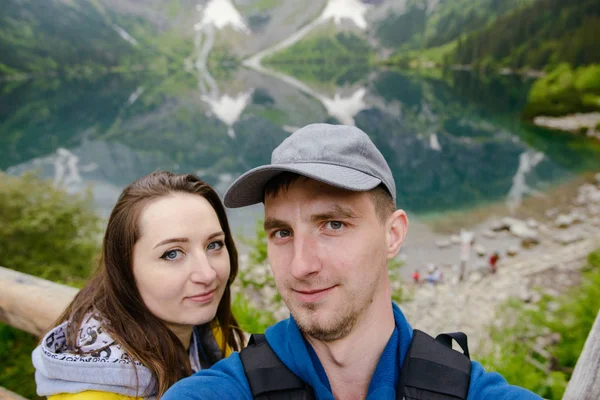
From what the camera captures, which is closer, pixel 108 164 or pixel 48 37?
pixel 108 164

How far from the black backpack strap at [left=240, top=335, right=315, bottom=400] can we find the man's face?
0.15 metres

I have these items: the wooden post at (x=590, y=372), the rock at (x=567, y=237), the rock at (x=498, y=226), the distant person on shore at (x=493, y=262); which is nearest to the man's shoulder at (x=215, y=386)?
the wooden post at (x=590, y=372)

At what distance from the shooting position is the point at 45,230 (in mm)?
8242

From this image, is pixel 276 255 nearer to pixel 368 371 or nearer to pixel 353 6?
pixel 368 371

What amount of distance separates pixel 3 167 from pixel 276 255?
30.4m

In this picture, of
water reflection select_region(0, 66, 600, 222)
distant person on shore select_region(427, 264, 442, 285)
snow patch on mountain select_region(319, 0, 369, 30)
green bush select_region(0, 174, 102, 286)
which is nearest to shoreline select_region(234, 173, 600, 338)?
distant person on shore select_region(427, 264, 442, 285)

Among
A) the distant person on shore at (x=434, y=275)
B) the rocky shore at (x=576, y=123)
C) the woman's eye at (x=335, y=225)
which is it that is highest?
the rocky shore at (x=576, y=123)

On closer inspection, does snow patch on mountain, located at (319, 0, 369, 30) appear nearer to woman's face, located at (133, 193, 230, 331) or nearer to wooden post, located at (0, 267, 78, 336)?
wooden post, located at (0, 267, 78, 336)

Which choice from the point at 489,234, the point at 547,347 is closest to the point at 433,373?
the point at 547,347

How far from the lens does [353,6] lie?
141375mm

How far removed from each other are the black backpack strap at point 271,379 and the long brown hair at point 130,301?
770 millimetres

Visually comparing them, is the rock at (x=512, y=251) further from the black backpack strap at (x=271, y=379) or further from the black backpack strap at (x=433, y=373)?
the black backpack strap at (x=271, y=379)

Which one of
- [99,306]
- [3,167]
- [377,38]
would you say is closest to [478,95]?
[3,167]

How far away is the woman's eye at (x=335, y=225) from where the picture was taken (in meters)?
1.44
